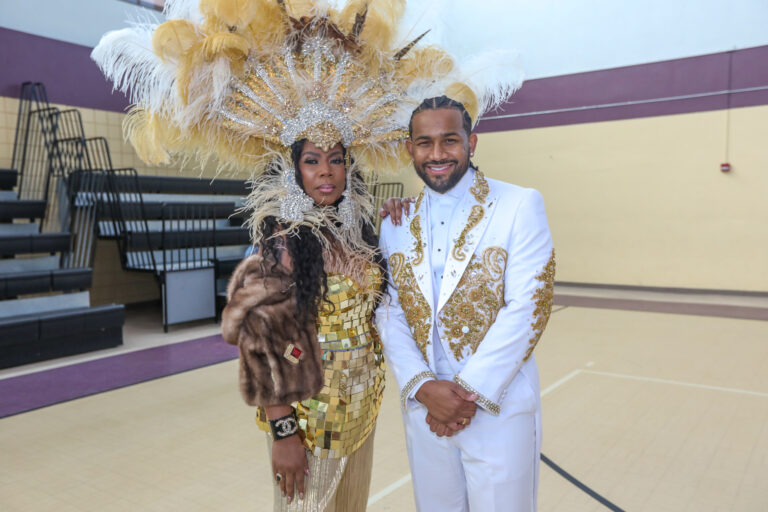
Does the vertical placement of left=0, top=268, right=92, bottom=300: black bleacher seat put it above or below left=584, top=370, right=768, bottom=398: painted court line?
above

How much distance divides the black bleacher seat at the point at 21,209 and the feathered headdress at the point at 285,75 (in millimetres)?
4784

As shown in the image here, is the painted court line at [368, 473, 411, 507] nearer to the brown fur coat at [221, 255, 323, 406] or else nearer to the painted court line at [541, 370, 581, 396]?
the brown fur coat at [221, 255, 323, 406]

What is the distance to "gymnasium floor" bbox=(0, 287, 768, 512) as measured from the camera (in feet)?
8.22

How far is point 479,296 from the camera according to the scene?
1572 millimetres

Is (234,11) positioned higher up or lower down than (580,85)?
lower down

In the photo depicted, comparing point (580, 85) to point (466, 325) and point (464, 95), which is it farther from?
point (466, 325)

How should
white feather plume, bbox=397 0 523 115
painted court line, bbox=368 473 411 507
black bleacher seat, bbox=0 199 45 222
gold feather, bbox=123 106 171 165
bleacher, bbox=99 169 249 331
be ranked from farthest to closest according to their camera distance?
bleacher, bbox=99 169 249 331 < black bleacher seat, bbox=0 199 45 222 < painted court line, bbox=368 473 411 507 < white feather plume, bbox=397 0 523 115 < gold feather, bbox=123 106 171 165

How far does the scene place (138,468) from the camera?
279 centimetres

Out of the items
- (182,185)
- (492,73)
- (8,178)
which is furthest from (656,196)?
(8,178)

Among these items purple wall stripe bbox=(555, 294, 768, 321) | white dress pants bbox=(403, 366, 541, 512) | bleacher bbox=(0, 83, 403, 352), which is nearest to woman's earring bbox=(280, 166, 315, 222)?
white dress pants bbox=(403, 366, 541, 512)

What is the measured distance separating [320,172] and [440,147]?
0.34 metres

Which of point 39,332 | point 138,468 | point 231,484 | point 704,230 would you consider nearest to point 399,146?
point 231,484

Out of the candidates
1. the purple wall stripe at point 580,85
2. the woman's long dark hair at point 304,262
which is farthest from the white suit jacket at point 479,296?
the purple wall stripe at point 580,85

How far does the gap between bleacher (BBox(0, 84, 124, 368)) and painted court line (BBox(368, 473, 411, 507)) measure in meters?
3.41
